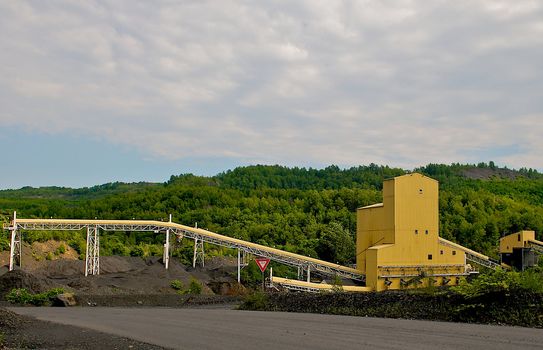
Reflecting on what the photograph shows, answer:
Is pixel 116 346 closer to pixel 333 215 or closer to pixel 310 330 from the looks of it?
pixel 310 330

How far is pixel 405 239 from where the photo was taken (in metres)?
44.2

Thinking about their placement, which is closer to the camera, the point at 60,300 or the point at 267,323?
the point at 267,323

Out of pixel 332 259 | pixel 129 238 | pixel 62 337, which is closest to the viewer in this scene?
pixel 62 337

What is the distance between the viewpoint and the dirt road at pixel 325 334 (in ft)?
37.7

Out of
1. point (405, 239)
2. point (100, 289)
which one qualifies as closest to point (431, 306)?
point (100, 289)

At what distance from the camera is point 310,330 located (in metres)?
14.5

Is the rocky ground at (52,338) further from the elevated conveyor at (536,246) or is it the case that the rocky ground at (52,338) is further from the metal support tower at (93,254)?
the elevated conveyor at (536,246)

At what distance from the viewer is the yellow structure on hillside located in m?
43.6

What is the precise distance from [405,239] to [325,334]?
31.9 metres

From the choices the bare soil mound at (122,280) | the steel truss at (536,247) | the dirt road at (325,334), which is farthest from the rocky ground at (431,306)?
the steel truss at (536,247)

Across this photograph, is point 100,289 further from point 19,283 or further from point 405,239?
point 405,239

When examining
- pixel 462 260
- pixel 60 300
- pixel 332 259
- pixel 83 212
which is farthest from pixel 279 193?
pixel 60 300

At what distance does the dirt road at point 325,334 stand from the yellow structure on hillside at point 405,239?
2660cm

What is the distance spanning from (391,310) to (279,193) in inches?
4182
